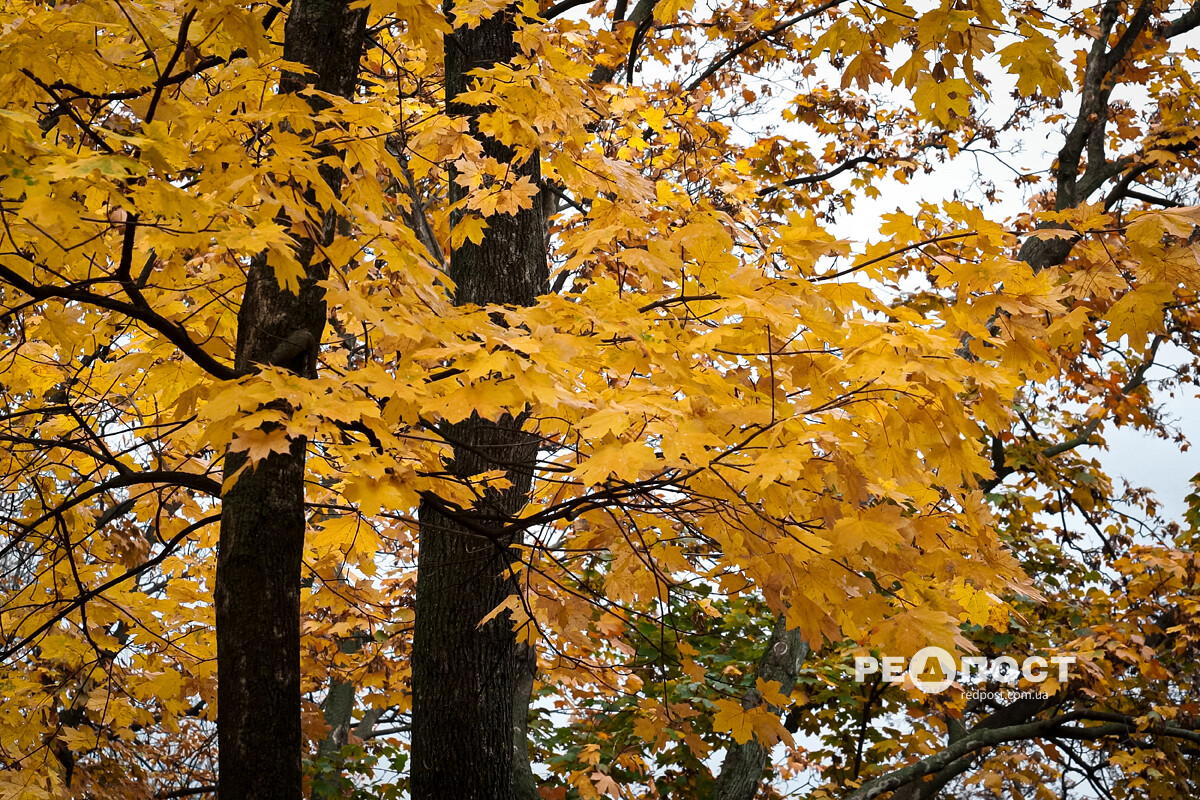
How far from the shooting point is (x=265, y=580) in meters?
3.02

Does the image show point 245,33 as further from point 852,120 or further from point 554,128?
point 852,120

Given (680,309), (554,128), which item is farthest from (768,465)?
(554,128)

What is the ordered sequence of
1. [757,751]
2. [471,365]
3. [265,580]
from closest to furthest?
[471,365]
[265,580]
[757,751]

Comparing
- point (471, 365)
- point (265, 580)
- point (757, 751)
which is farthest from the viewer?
point (757, 751)

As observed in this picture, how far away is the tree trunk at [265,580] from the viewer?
294 centimetres

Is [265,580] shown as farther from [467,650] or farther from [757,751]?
[757,751]

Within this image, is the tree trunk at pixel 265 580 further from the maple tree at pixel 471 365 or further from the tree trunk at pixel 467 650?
the tree trunk at pixel 467 650

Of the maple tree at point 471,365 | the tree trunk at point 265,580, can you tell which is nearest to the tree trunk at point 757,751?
the maple tree at point 471,365

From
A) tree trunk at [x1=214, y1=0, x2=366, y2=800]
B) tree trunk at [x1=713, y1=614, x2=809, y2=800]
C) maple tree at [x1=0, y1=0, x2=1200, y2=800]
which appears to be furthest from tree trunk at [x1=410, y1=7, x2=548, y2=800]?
tree trunk at [x1=713, y1=614, x2=809, y2=800]

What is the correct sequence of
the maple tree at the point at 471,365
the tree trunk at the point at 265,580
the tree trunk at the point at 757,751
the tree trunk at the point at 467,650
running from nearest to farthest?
1. the maple tree at the point at 471,365
2. the tree trunk at the point at 265,580
3. the tree trunk at the point at 467,650
4. the tree trunk at the point at 757,751

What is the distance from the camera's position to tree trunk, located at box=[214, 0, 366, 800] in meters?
2.94

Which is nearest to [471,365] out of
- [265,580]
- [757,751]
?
[265,580]

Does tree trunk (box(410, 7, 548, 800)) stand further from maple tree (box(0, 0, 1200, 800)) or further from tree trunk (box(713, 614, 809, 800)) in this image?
tree trunk (box(713, 614, 809, 800))

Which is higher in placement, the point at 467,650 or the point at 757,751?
the point at 467,650
